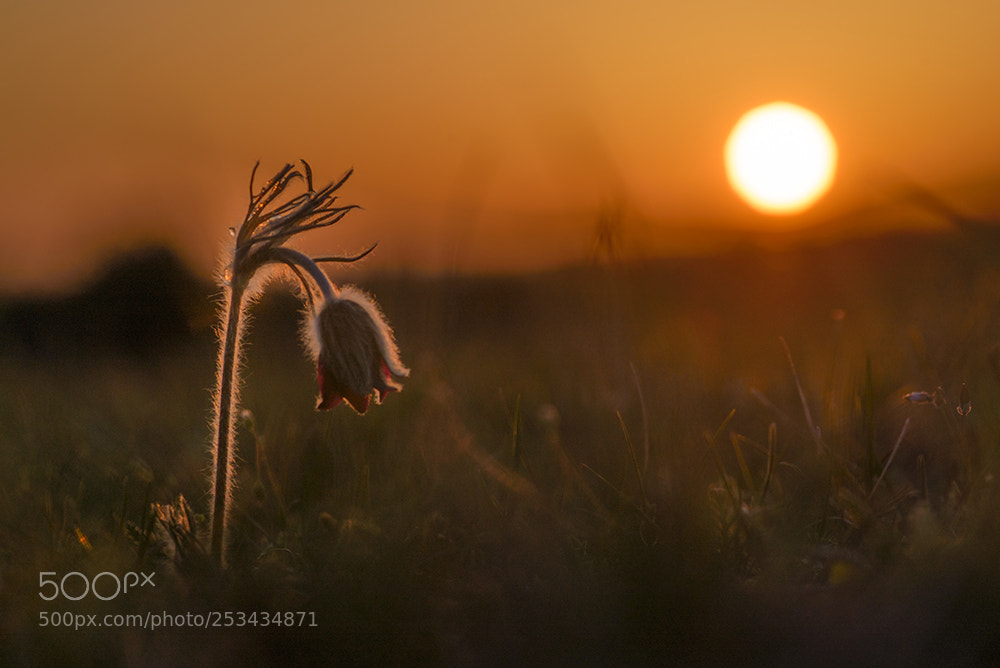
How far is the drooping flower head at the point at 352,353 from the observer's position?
219 cm

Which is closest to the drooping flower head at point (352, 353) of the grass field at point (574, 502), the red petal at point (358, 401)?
the red petal at point (358, 401)

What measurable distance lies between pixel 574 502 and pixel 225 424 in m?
0.93

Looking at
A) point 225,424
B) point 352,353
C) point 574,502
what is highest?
point 352,353

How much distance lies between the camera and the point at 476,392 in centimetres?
353

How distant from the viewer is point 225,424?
7.08 feet

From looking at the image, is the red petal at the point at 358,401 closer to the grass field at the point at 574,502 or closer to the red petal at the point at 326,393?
the red petal at the point at 326,393

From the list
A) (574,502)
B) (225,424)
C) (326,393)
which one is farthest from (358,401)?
(574,502)

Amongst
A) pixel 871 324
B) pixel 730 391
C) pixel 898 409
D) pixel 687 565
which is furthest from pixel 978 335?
pixel 687 565

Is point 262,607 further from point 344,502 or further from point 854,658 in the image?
point 854,658

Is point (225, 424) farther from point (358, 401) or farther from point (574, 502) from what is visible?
point (574, 502)

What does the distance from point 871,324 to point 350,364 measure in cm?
268

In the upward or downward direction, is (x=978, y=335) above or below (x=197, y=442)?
above

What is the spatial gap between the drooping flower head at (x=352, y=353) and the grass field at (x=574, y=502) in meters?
0.21

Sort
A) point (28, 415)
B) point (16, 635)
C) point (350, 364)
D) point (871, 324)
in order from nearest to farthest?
point (16, 635), point (350, 364), point (28, 415), point (871, 324)
